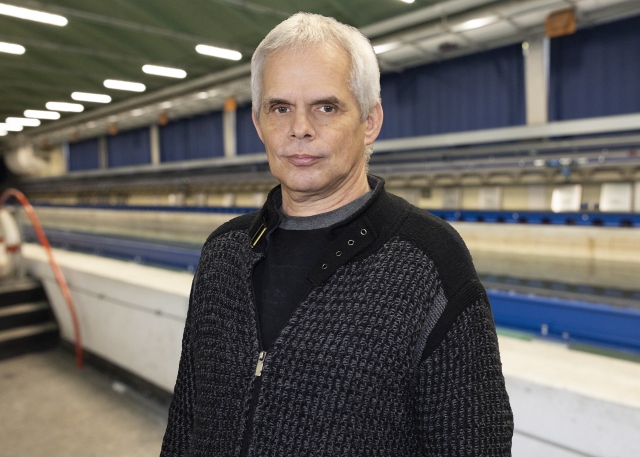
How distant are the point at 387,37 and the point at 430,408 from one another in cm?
526

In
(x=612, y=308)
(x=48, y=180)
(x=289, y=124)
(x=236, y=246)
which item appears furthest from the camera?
(x=48, y=180)

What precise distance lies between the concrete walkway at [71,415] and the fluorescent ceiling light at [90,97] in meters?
6.21

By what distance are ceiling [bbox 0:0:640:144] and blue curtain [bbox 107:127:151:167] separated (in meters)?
4.03

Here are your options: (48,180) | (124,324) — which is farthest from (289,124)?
(48,180)

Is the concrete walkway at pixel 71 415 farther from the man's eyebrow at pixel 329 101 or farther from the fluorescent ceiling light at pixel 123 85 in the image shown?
the fluorescent ceiling light at pixel 123 85

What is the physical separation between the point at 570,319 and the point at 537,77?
12.4 feet

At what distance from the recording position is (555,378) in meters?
1.55

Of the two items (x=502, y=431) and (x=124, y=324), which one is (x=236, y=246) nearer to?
(x=502, y=431)

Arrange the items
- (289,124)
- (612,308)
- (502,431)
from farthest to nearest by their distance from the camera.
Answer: (612,308) < (289,124) < (502,431)

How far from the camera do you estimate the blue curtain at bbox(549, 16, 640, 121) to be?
4.72m

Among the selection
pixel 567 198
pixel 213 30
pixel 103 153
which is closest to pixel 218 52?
pixel 213 30

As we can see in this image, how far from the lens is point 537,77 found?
208 inches

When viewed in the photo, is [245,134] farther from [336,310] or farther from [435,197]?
[336,310]

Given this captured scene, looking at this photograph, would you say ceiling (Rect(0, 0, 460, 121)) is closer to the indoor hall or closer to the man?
the indoor hall
